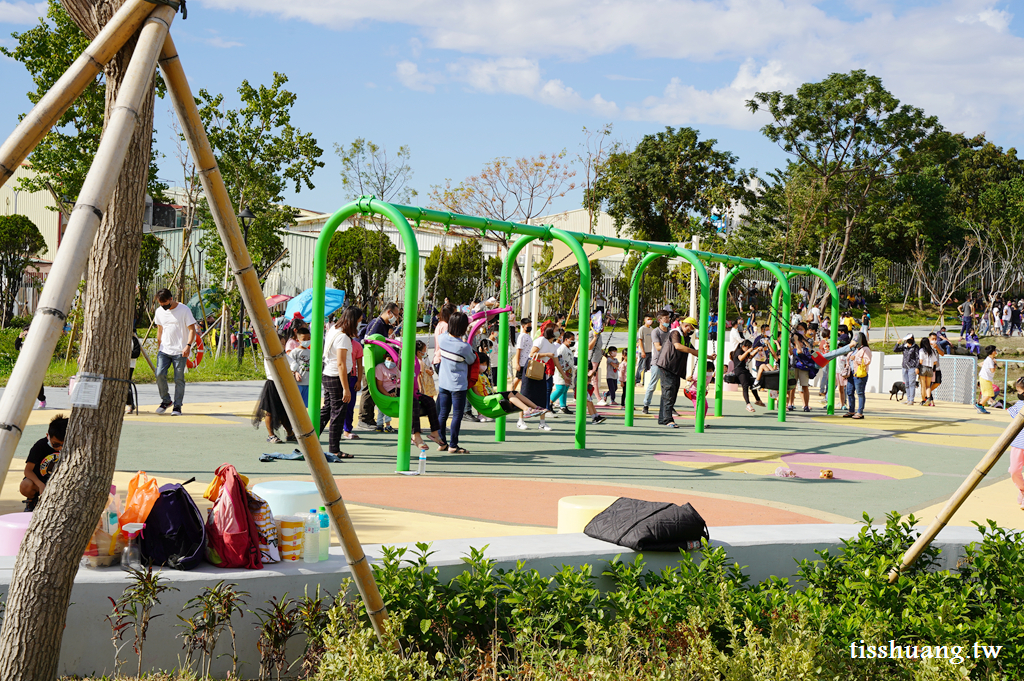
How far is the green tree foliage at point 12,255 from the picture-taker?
2559 cm

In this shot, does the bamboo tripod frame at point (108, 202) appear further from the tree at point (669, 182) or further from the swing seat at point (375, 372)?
the tree at point (669, 182)

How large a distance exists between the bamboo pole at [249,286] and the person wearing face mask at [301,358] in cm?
708

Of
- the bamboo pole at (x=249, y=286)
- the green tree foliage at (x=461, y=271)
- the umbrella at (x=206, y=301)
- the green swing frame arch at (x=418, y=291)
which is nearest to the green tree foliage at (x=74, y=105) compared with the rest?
the umbrella at (x=206, y=301)

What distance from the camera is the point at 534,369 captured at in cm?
1293

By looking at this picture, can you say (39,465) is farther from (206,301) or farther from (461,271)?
(461,271)

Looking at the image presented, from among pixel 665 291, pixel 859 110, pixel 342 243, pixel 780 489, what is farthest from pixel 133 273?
pixel 859 110

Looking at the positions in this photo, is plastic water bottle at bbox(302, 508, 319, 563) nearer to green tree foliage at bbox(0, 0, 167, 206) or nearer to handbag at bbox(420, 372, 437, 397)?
handbag at bbox(420, 372, 437, 397)

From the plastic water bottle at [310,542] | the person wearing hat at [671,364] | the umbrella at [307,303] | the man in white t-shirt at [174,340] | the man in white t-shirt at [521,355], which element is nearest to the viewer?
the plastic water bottle at [310,542]

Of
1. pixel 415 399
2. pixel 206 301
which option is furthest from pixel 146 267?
pixel 415 399

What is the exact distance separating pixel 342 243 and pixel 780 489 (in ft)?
84.5

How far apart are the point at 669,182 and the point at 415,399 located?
32.9m

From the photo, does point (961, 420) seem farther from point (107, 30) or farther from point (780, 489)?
point (107, 30)

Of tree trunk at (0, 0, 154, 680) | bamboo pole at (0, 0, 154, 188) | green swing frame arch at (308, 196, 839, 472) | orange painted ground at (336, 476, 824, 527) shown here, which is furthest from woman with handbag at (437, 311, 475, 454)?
bamboo pole at (0, 0, 154, 188)

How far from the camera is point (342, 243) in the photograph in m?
32.4
